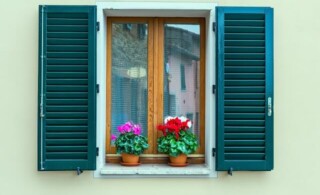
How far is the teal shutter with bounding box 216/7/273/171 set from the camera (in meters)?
4.32

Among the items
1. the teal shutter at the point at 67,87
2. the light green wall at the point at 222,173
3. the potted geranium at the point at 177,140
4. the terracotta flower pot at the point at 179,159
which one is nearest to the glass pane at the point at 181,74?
the potted geranium at the point at 177,140

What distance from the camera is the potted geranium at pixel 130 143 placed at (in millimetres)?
4387

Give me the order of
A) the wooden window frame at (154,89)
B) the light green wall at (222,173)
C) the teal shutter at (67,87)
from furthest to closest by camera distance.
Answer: the wooden window frame at (154,89) → the light green wall at (222,173) → the teal shutter at (67,87)

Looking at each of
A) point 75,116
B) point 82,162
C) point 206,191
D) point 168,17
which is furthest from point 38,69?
point 206,191

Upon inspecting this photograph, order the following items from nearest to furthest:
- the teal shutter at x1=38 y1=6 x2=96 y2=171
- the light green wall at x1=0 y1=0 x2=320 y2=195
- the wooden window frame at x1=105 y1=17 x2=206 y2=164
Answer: the teal shutter at x1=38 y1=6 x2=96 y2=171 < the light green wall at x1=0 y1=0 x2=320 y2=195 < the wooden window frame at x1=105 y1=17 x2=206 y2=164

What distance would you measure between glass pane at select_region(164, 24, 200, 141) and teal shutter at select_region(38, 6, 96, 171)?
785mm

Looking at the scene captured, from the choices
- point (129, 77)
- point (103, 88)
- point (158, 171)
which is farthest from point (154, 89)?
point (158, 171)

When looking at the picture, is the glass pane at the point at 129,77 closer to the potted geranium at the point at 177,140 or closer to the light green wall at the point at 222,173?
the potted geranium at the point at 177,140

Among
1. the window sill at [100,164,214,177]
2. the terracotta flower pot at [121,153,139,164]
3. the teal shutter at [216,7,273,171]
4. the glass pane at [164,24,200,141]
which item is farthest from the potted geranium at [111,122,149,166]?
the teal shutter at [216,7,273,171]

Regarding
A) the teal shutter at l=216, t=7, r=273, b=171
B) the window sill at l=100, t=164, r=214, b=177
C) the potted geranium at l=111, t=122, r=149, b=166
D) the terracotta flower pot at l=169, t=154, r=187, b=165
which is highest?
the teal shutter at l=216, t=7, r=273, b=171

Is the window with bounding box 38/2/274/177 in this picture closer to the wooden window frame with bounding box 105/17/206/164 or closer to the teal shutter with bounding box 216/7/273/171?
the teal shutter with bounding box 216/7/273/171

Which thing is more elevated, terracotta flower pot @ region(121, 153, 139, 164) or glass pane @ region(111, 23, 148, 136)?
glass pane @ region(111, 23, 148, 136)

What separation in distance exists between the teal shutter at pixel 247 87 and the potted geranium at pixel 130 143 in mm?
786

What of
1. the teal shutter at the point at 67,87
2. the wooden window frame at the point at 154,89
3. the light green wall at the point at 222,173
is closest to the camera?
the teal shutter at the point at 67,87
